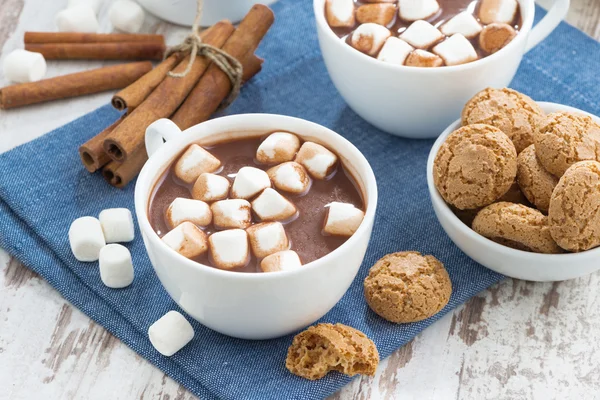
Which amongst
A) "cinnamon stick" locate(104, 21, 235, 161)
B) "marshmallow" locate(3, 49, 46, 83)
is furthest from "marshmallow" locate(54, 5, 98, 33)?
"cinnamon stick" locate(104, 21, 235, 161)

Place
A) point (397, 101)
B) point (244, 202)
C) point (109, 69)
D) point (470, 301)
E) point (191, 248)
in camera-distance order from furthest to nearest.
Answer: point (109, 69), point (397, 101), point (470, 301), point (244, 202), point (191, 248)

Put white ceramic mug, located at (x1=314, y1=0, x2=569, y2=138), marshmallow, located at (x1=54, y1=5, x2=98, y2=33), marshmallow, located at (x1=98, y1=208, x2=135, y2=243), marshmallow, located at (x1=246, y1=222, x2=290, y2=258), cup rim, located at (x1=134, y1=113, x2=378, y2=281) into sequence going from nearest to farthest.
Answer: cup rim, located at (x1=134, y1=113, x2=378, y2=281)
marshmallow, located at (x1=246, y1=222, x2=290, y2=258)
marshmallow, located at (x1=98, y1=208, x2=135, y2=243)
white ceramic mug, located at (x1=314, y1=0, x2=569, y2=138)
marshmallow, located at (x1=54, y1=5, x2=98, y2=33)

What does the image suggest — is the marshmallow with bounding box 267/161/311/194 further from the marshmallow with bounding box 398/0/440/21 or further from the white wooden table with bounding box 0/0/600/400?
the marshmallow with bounding box 398/0/440/21

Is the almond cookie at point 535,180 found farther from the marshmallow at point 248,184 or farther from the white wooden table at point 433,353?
the marshmallow at point 248,184

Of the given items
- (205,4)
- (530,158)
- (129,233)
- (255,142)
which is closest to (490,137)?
(530,158)

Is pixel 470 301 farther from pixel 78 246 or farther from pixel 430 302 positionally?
pixel 78 246

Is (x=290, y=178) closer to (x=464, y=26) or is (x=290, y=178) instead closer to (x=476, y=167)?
(x=476, y=167)

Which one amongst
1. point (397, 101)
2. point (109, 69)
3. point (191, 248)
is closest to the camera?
point (191, 248)

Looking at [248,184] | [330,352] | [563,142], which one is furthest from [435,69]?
[330,352]
